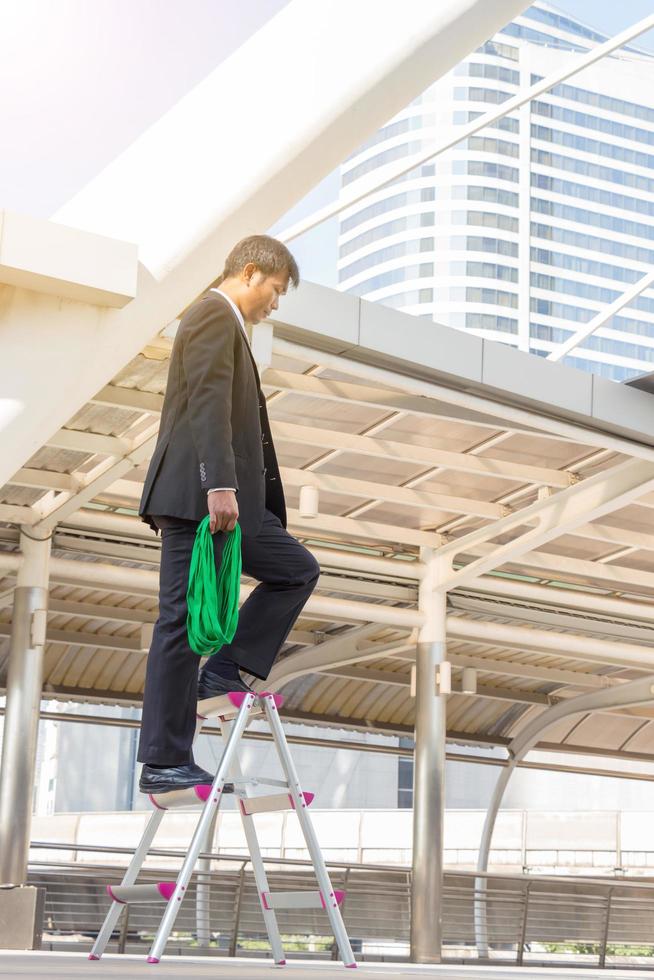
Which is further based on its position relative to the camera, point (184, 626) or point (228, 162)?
point (228, 162)

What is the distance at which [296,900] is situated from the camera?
13.6 ft

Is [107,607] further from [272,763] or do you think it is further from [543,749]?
[272,763]

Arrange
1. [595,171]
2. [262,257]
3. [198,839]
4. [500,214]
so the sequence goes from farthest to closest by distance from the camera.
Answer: [595,171] < [500,214] < [262,257] < [198,839]

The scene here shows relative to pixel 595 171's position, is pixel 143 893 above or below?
below

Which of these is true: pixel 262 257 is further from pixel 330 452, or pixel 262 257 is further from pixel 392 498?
pixel 392 498

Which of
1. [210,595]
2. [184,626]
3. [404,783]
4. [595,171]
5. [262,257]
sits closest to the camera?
[210,595]

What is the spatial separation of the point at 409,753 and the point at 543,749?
417 centimetres

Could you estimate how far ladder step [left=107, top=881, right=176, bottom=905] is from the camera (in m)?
3.71

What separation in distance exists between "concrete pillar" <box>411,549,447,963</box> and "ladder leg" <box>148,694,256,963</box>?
1064cm

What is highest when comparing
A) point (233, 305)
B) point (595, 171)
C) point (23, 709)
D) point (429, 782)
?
point (595, 171)

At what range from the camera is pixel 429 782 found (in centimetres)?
1445

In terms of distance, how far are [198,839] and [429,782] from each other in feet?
36.8

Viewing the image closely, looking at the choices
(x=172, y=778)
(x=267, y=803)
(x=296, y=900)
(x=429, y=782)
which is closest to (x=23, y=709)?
(x=429, y=782)

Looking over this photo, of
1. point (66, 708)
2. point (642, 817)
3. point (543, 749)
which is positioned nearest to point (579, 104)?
point (642, 817)
